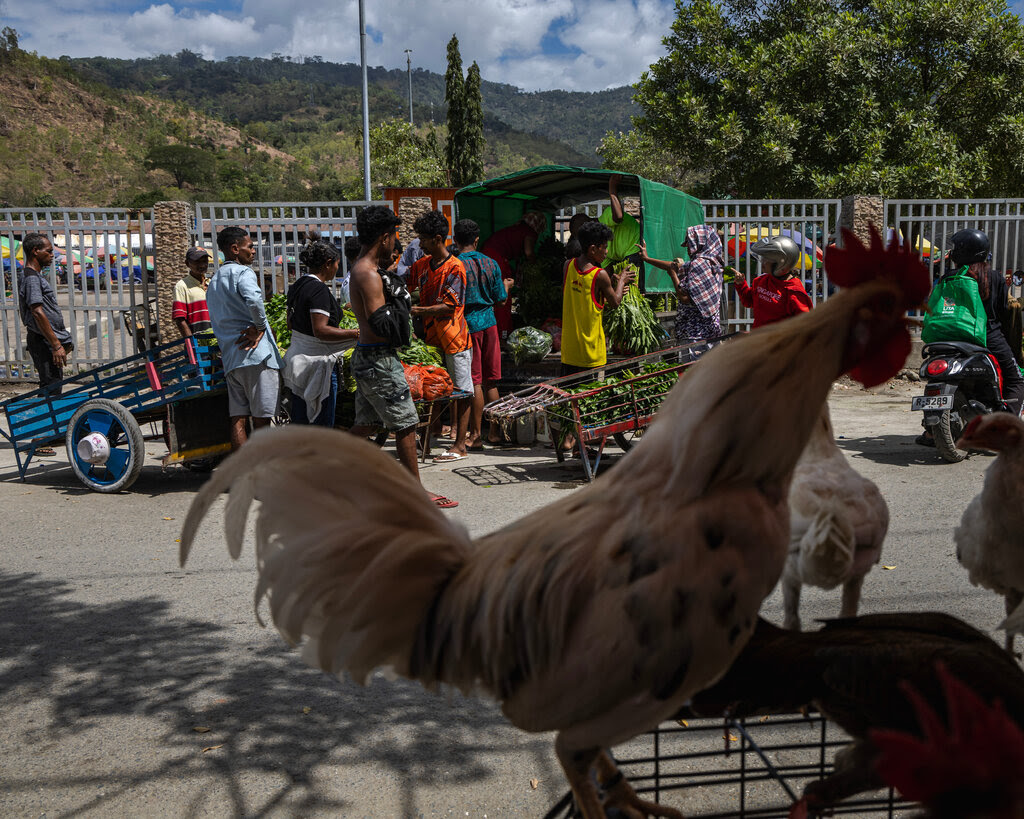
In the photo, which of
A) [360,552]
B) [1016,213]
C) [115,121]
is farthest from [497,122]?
[360,552]

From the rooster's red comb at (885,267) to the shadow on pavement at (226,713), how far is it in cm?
217

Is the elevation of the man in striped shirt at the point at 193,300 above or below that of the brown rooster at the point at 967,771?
above

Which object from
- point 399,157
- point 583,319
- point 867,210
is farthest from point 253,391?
point 399,157

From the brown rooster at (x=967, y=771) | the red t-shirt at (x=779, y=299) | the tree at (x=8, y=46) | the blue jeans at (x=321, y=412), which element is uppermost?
the tree at (x=8, y=46)

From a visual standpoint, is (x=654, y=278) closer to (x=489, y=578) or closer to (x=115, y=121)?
(x=489, y=578)

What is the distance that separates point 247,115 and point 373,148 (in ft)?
480

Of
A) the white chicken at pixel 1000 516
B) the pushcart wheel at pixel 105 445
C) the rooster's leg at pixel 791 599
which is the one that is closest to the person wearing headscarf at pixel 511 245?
the pushcart wheel at pixel 105 445

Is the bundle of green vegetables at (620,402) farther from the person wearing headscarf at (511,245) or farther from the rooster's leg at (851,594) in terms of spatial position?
the rooster's leg at (851,594)

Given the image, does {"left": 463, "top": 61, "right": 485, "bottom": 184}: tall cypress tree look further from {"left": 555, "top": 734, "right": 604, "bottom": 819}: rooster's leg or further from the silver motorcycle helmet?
{"left": 555, "top": 734, "right": 604, "bottom": 819}: rooster's leg

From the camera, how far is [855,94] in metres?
18.6

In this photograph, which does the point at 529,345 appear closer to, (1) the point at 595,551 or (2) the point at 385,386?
(2) the point at 385,386

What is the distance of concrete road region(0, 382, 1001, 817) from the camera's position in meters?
3.15

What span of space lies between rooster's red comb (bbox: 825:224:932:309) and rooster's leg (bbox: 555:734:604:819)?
1391 millimetres

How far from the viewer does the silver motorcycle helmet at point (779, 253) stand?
298 inches
